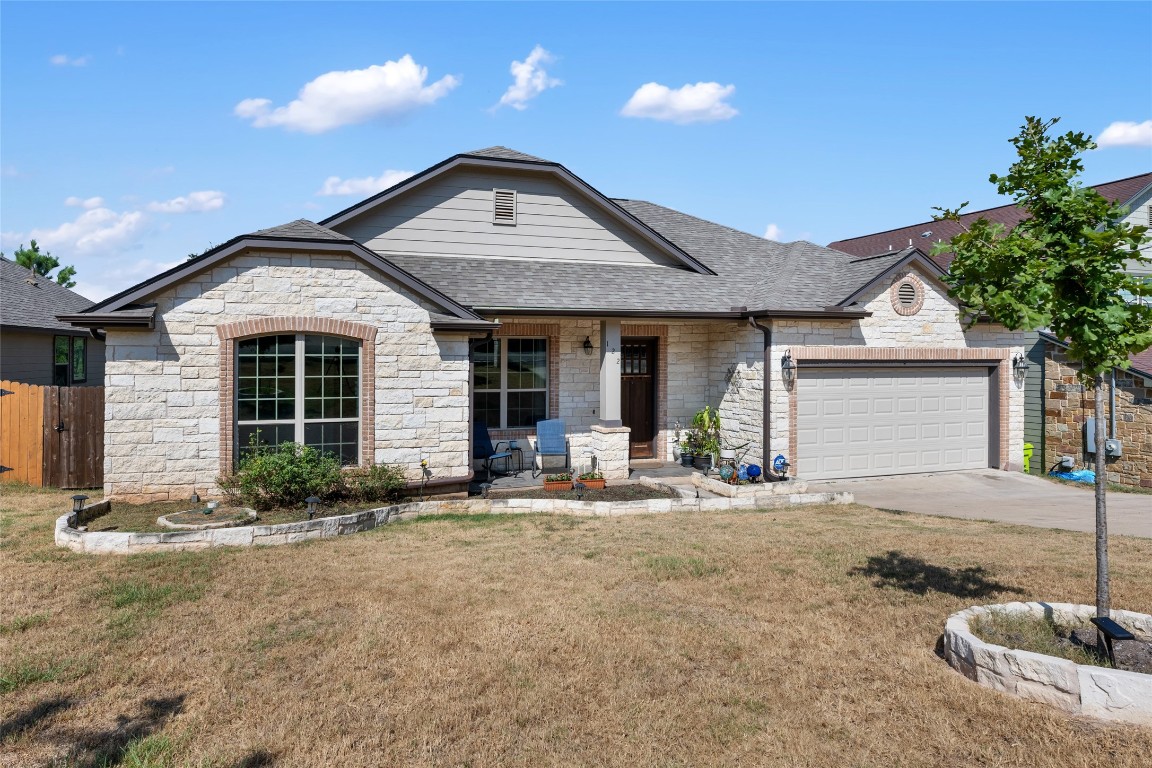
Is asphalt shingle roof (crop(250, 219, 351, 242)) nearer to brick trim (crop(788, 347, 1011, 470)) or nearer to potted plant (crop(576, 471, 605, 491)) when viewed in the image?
potted plant (crop(576, 471, 605, 491))

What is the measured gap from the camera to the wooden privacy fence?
45.0 feet

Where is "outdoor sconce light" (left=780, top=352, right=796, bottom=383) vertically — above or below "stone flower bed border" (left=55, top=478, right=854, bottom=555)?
above

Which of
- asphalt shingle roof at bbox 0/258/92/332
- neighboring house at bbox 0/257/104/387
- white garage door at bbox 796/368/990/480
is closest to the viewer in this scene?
white garage door at bbox 796/368/990/480

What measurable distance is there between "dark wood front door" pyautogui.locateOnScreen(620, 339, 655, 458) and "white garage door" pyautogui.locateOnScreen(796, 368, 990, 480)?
10.2 ft

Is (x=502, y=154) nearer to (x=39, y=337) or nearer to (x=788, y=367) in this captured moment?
(x=788, y=367)

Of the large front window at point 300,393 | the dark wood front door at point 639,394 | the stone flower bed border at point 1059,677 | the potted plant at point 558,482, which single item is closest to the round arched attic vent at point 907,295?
the dark wood front door at point 639,394

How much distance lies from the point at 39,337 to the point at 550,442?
15.9 meters

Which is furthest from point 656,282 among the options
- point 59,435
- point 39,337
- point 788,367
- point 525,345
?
point 39,337

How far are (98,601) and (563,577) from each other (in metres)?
4.48

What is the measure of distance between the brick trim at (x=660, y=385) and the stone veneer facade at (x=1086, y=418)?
810 cm

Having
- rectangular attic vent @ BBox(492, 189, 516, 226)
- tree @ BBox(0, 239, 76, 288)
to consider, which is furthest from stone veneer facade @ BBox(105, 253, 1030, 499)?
tree @ BBox(0, 239, 76, 288)

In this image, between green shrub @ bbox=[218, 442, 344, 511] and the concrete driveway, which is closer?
green shrub @ bbox=[218, 442, 344, 511]

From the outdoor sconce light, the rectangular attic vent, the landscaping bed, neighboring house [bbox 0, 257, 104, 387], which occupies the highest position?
the rectangular attic vent

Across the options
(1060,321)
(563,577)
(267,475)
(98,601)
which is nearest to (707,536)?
(563,577)
